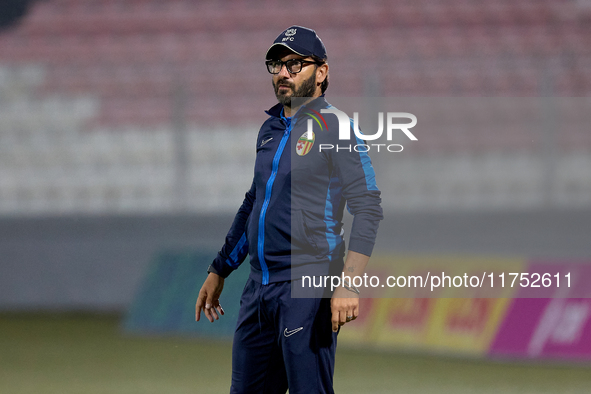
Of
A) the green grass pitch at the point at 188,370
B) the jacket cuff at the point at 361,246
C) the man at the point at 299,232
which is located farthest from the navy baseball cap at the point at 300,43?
the green grass pitch at the point at 188,370

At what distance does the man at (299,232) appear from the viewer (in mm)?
2381

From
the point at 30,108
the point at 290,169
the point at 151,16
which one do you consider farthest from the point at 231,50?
the point at 290,169

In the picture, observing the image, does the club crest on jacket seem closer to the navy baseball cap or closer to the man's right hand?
the navy baseball cap

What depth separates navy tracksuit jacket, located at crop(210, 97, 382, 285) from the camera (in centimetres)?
238

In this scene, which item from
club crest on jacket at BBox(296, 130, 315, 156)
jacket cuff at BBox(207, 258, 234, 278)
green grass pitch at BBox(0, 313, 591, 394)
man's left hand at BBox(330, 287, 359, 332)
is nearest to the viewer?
man's left hand at BBox(330, 287, 359, 332)

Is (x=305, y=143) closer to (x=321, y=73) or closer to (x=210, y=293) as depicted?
(x=321, y=73)

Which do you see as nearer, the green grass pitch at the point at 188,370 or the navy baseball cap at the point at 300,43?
the navy baseball cap at the point at 300,43

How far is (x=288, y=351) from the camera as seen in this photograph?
2.39 m

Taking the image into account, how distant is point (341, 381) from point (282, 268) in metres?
2.53

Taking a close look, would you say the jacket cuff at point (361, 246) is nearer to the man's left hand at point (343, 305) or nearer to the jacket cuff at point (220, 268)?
the man's left hand at point (343, 305)

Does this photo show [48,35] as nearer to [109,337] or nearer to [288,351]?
[109,337]

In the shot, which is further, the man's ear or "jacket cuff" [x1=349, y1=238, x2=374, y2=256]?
the man's ear

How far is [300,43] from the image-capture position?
244 cm

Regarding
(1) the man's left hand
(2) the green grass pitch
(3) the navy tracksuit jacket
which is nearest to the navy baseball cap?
(3) the navy tracksuit jacket
